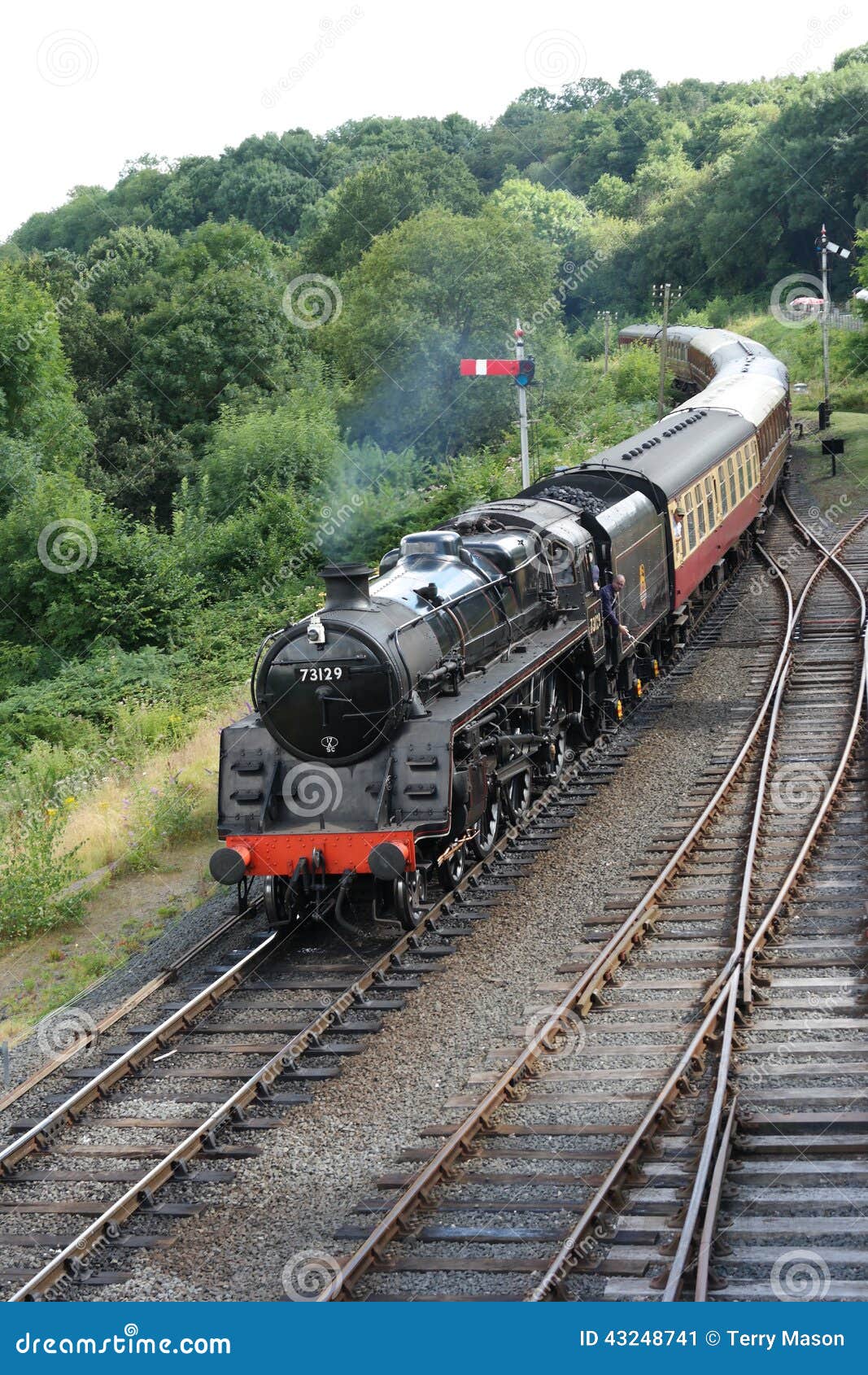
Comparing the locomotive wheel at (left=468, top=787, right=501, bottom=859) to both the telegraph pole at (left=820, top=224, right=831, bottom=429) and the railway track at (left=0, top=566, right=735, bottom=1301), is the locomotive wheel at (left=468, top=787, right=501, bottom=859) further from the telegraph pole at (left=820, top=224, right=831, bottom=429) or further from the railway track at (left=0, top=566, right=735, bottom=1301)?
the telegraph pole at (left=820, top=224, right=831, bottom=429)

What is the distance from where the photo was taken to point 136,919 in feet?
43.7

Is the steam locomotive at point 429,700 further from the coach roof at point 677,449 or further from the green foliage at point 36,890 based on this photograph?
the green foliage at point 36,890

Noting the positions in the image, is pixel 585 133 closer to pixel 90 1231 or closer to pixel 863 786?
pixel 863 786

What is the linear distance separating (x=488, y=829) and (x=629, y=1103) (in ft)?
17.3

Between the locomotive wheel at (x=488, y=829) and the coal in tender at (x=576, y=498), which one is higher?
the coal in tender at (x=576, y=498)

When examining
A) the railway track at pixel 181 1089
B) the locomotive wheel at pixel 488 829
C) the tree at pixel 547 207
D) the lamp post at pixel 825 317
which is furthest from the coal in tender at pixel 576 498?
the tree at pixel 547 207

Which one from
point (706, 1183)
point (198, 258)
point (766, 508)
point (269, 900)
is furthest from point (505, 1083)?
point (198, 258)

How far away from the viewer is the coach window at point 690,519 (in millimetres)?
21156

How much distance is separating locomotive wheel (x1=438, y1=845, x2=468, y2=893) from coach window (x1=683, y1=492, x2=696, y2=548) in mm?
9740

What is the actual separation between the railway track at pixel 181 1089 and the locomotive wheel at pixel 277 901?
0.19 m

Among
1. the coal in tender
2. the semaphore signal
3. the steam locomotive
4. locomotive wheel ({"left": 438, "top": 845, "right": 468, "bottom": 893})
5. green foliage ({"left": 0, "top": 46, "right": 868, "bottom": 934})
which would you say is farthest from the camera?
green foliage ({"left": 0, "top": 46, "right": 868, "bottom": 934})

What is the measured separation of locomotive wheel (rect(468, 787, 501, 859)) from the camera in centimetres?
1335

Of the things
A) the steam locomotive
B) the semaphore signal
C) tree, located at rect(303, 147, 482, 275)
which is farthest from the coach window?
tree, located at rect(303, 147, 482, 275)

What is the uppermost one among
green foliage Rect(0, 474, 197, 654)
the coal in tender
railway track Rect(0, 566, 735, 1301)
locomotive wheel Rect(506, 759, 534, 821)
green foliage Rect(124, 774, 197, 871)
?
the coal in tender
